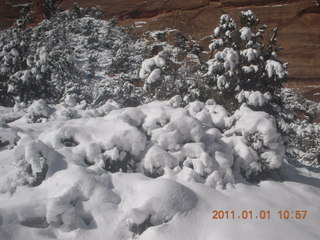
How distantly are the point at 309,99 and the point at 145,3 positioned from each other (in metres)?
16.8

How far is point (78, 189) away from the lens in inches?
151

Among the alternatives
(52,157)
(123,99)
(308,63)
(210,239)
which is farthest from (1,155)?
(308,63)

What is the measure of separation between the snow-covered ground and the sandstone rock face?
852 inches

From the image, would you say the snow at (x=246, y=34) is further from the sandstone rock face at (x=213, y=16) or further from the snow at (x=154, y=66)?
the sandstone rock face at (x=213, y=16)

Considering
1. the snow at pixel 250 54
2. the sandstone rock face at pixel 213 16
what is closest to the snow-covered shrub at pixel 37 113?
the snow at pixel 250 54

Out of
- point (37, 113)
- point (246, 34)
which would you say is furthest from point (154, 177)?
point (246, 34)

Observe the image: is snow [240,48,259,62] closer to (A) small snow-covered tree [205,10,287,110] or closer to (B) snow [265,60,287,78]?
(A) small snow-covered tree [205,10,287,110]

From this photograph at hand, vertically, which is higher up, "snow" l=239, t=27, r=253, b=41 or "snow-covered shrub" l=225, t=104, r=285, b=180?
"snow" l=239, t=27, r=253, b=41

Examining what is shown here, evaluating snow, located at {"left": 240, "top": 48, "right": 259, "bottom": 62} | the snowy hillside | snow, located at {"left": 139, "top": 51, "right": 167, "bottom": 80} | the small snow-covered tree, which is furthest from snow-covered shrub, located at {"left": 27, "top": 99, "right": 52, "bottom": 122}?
snow, located at {"left": 240, "top": 48, "right": 259, "bottom": 62}

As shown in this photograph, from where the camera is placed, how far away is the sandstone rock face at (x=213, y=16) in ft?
85.7

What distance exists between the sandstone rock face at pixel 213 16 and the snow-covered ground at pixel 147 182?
21.7 m

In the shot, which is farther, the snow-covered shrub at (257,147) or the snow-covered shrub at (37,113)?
the snow-covered shrub at (37,113)

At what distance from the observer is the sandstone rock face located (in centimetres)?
2612

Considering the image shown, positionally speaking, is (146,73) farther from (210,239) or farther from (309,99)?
(309,99)
